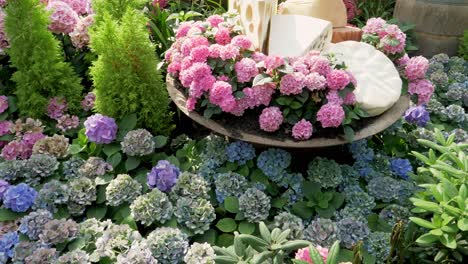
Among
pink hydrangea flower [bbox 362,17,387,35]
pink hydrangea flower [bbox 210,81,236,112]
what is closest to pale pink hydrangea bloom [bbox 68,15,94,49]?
pink hydrangea flower [bbox 210,81,236,112]

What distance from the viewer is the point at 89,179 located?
94.6 inches

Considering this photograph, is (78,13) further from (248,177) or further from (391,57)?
(391,57)

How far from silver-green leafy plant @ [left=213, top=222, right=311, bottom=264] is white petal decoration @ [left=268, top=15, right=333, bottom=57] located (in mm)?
1061

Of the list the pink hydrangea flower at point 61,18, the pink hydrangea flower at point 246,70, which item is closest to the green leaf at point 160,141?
the pink hydrangea flower at point 246,70

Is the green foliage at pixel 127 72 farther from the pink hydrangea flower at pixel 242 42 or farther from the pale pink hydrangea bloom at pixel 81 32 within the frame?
the pink hydrangea flower at pixel 242 42

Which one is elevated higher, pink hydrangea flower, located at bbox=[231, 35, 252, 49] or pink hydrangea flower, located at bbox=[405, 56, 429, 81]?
pink hydrangea flower, located at bbox=[231, 35, 252, 49]

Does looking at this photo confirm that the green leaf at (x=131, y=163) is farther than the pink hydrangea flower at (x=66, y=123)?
No

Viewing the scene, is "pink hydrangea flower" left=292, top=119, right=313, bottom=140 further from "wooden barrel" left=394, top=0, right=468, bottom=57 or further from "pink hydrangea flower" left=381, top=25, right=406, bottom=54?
"wooden barrel" left=394, top=0, right=468, bottom=57

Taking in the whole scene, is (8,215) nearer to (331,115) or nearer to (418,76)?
(331,115)

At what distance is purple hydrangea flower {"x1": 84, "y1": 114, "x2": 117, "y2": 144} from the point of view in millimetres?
2543

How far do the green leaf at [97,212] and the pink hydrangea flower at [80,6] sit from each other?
1.50 meters

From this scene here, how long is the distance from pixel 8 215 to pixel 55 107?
31.9 inches

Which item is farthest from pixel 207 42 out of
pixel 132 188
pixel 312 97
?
pixel 132 188

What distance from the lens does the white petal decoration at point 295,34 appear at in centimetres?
251
